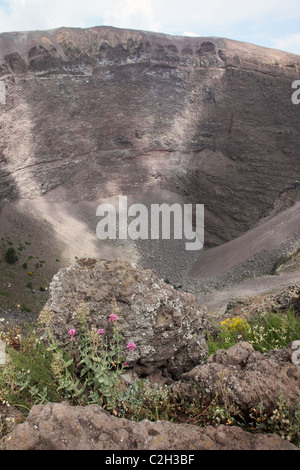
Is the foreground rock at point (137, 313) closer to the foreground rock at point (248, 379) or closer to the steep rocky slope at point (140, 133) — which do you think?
the foreground rock at point (248, 379)

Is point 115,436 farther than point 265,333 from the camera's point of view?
No

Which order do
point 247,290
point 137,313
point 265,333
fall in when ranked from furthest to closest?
point 247,290 < point 265,333 < point 137,313

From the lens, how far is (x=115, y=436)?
2.01 metres

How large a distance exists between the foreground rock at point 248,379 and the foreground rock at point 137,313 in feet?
2.88

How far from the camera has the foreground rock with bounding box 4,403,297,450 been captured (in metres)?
1.92

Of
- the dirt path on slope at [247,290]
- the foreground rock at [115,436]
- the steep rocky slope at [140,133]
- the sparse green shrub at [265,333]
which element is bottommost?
the foreground rock at [115,436]

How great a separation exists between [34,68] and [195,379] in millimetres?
32888

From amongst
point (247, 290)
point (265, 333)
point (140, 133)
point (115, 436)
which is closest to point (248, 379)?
point (115, 436)

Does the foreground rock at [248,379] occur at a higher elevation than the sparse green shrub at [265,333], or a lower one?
lower

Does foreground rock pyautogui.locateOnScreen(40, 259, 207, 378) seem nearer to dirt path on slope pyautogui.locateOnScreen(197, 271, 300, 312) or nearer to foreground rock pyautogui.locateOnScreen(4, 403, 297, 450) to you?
foreground rock pyautogui.locateOnScreen(4, 403, 297, 450)

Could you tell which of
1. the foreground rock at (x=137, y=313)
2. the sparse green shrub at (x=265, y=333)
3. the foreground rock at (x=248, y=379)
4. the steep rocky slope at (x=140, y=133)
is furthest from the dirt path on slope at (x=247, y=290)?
the foreground rock at (x=248, y=379)

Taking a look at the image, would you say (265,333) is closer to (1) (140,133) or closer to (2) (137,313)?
(2) (137,313)

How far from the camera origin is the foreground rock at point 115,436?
75.7 inches

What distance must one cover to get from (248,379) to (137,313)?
157 centimetres
